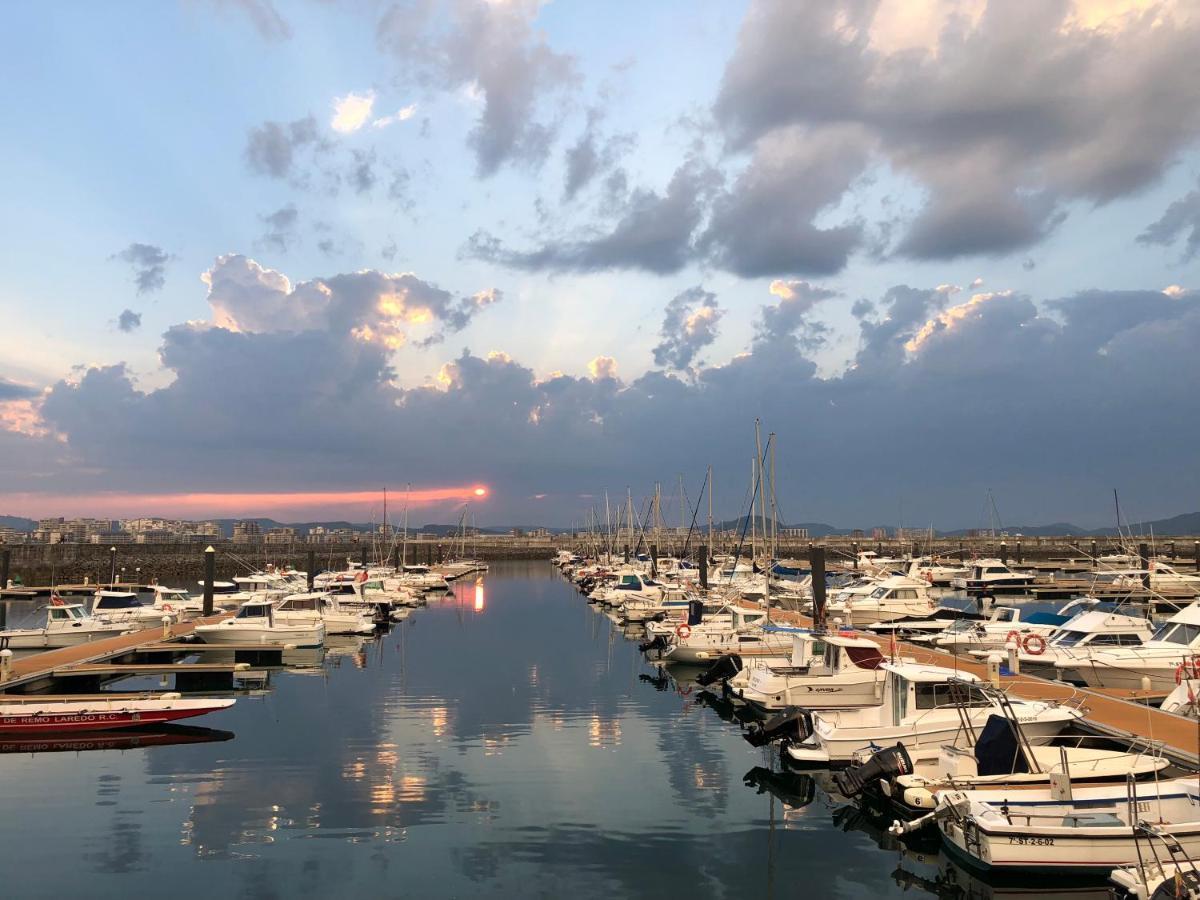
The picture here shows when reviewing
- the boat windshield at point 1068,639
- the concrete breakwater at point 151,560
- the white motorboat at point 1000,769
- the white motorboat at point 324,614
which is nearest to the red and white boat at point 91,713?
the white motorboat at point 324,614

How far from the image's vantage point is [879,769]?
18.0m

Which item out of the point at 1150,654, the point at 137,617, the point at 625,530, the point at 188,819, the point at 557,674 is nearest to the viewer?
the point at 188,819

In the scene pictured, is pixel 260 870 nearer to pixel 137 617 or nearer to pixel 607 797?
pixel 607 797

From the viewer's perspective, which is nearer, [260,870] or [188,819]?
[260,870]

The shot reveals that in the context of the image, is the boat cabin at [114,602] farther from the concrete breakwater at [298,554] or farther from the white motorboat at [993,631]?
the white motorboat at [993,631]

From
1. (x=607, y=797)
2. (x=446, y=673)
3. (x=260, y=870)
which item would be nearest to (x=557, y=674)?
(x=446, y=673)

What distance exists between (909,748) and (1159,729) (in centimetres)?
552

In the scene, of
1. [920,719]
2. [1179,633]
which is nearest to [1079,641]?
[1179,633]

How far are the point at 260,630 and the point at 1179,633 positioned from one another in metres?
36.6

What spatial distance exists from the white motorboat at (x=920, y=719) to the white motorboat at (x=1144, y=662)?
34.4 ft

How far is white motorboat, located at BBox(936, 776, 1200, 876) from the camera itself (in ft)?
44.5

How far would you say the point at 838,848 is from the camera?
16.9 meters

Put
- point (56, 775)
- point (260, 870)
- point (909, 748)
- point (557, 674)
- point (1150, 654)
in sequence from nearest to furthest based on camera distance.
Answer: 1. point (260, 870)
2. point (909, 748)
3. point (56, 775)
4. point (1150, 654)
5. point (557, 674)

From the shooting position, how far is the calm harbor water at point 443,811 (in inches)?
594
